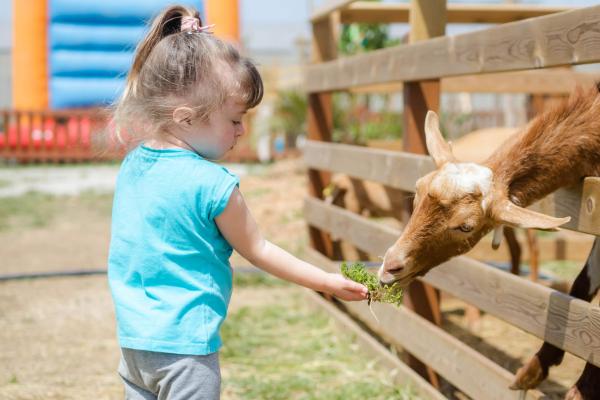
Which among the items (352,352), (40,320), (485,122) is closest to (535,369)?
(352,352)

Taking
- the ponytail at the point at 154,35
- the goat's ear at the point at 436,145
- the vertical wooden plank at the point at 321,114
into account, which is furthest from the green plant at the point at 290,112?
the ponytail at the point at 154,35

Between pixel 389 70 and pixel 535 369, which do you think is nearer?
pixel 535 369

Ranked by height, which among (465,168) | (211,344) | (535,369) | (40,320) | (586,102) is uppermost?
(586,102)

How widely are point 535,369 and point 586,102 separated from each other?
3.54 ft

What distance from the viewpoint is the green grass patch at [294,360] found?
4238mm

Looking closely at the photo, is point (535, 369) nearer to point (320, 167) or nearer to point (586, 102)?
point (586, 102)

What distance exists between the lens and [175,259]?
2404 mm

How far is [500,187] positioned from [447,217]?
0.24 meters

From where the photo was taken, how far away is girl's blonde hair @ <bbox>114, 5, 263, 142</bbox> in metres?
2.44

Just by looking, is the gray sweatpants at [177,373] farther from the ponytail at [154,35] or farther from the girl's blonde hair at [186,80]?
the ponytail at [154,35]

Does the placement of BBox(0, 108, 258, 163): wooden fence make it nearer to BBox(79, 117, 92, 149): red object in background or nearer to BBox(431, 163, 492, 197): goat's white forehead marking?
BBox(79, 117, 92, 149): red object in background

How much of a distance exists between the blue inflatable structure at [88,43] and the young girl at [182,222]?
1749 centimetres

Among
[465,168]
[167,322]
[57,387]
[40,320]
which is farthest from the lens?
[40,320]

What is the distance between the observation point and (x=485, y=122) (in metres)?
20.4
